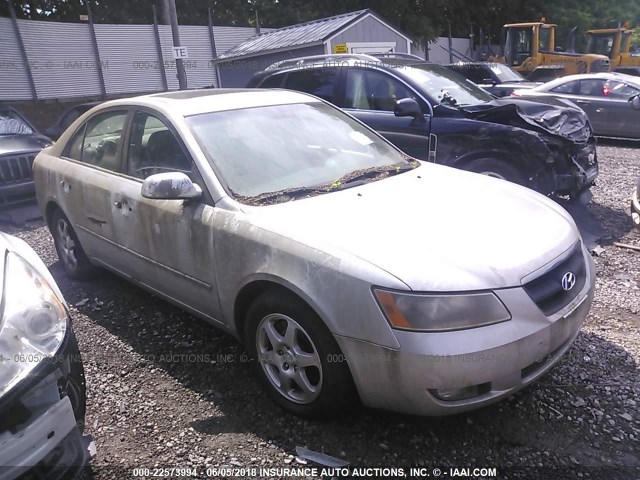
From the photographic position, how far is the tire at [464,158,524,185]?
5.31 meters

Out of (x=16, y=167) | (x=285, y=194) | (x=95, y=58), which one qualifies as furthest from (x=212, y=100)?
(x=95, y=58)

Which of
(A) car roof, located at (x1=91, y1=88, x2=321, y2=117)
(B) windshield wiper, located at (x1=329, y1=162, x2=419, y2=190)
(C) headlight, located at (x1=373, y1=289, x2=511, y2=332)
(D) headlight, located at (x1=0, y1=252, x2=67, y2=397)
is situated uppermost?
(A) car roof, located at (x1=91, y1=88, x2=321, y2=117)

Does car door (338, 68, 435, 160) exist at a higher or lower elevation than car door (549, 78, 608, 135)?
higher

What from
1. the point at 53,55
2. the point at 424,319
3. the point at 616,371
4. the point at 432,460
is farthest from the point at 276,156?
the point at 53,55

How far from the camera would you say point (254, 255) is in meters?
2.70

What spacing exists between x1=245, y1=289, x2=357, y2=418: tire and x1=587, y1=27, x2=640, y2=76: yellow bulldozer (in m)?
19.3

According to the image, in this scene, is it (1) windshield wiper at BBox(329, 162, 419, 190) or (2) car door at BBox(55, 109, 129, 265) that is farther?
(2) car door at BBox(55, 109, 129, 265)

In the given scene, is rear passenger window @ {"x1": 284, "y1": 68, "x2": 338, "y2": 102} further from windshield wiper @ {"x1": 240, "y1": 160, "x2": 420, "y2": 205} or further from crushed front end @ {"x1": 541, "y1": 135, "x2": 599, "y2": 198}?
windshield wiper @ {"x1": 240, "y1": 160, "x2": 420, "y2": 205}

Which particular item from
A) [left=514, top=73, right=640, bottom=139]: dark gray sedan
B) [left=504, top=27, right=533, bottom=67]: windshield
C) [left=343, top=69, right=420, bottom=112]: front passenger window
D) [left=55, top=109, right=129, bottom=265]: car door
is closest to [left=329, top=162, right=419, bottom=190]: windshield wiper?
[left=55, top=109, right=129, bottom=265]: car door

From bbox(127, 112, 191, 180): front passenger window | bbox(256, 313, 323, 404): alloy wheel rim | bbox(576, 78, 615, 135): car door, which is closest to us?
bbox(256, 313, 323, 404): alloy wheel rim

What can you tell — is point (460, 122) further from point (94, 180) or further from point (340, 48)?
point (340, 48)

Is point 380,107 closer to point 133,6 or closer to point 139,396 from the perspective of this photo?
point 139,396

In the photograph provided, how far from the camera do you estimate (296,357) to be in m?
2.64

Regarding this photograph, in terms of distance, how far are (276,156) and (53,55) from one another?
55.3ft
